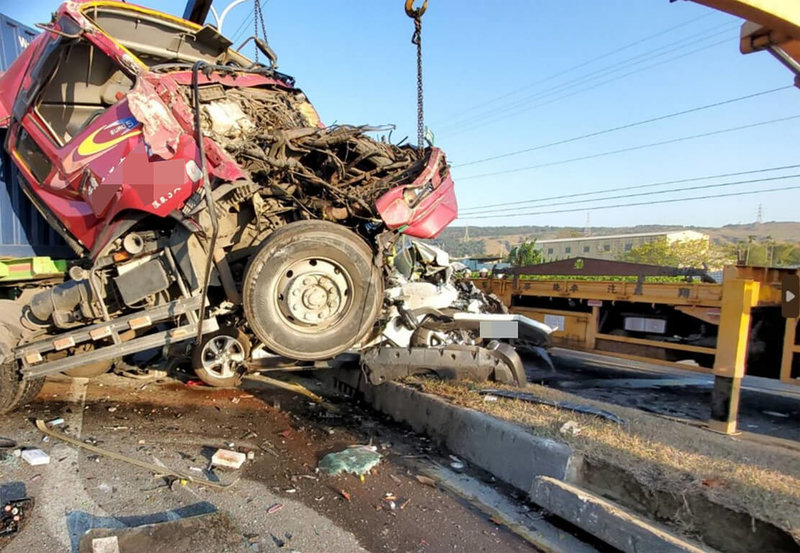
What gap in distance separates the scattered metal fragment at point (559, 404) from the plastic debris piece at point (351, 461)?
1.14 m

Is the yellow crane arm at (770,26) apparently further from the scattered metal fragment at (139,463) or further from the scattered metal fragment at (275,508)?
the scattered metal fragment at (139,463)

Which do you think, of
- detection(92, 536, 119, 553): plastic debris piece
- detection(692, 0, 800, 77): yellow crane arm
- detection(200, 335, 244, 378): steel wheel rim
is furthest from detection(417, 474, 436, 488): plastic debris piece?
detection(692, 0, 800, 77): yellow crane arm

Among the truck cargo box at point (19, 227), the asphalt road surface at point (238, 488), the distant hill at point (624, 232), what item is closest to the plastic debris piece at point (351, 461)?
the asphalt road surface at point (238, 488)

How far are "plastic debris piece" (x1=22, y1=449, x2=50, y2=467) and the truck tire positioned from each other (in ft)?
5.06

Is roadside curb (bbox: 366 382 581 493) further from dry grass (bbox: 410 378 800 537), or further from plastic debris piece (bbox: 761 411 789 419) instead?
plastic debris piece (bbox: 761 411 789 419)

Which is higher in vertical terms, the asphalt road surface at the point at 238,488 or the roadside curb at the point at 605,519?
the roadside curb at the point at 605,519

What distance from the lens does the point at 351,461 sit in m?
3.55

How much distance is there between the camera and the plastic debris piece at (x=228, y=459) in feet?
11.1

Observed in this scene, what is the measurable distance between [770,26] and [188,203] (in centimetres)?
340

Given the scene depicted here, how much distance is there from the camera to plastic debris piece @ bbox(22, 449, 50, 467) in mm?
3279

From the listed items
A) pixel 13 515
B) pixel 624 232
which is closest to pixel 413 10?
pixel 13 515

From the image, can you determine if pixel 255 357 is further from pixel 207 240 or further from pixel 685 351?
pixel 685 351

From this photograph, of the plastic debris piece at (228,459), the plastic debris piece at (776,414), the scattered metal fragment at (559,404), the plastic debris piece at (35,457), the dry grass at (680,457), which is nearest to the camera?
the dry grass at (680,457)

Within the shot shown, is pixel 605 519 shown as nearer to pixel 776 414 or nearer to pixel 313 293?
pixel 313 293
